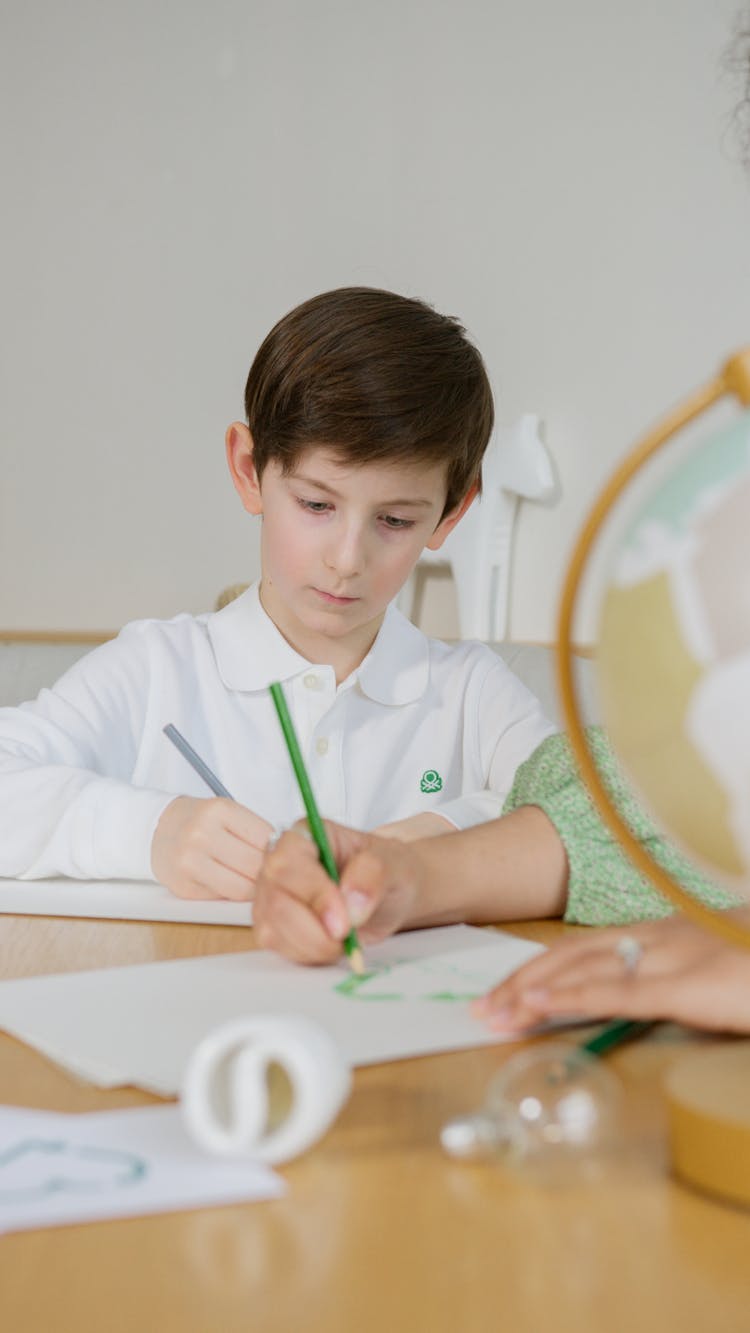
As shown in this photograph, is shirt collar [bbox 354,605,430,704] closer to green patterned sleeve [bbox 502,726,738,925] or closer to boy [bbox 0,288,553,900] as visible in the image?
boy [bbox 0,288,553,900]

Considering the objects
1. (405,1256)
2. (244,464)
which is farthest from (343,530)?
(405,1256)

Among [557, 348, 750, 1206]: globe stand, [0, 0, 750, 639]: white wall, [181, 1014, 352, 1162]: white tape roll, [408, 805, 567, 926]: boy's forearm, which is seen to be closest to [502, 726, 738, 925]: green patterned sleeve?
[408, 805, 567, 926]: boy's forearm

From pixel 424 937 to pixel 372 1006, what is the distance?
0.17m

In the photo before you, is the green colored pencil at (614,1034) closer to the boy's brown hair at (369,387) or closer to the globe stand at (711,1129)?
the globe stand at (711,1129)

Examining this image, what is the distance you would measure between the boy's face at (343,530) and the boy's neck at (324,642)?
70 mm

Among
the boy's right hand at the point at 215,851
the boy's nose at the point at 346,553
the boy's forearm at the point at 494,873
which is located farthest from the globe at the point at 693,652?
the boy's nose at the point at 346,553

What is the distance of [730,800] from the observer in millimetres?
451

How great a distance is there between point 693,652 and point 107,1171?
0.25 m

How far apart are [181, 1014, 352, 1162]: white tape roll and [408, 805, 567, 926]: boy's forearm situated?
0.37 meters

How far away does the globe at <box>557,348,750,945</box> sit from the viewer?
0.45 meters

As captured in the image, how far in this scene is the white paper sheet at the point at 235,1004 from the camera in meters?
0.58

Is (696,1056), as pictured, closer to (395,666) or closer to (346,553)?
(346,553)

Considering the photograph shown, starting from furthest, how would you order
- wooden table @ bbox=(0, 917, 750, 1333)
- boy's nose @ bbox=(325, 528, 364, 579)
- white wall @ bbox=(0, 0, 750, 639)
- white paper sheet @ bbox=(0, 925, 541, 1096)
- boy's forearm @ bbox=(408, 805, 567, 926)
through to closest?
1. white wall @ bbox=(0, 0, 750, 639)
2. boy's nose @ bbox=(325, 528, 364, 579)
3. boy's forearm @ bbox=(408, 805, 567, 926)
4. white paper sheet @ bbox=(0, 925, 541, 1096)
5. wooden table @ bbox=(0, 917, 750, 1333)

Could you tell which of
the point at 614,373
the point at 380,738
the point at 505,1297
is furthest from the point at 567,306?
the point at 505,1297
